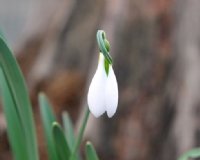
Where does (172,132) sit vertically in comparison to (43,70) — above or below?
below

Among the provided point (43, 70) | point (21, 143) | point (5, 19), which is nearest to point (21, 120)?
point (21, 143)

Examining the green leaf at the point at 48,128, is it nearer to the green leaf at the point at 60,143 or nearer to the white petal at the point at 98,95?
the green leaf at the point at 60,143

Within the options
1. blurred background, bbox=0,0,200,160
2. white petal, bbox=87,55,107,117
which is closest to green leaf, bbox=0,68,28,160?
white petal, bbox=87,55,107,117

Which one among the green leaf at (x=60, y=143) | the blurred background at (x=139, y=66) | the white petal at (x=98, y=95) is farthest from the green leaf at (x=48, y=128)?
the blurred background at (x=139, y=66)

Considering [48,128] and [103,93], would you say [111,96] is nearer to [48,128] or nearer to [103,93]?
[103,93]

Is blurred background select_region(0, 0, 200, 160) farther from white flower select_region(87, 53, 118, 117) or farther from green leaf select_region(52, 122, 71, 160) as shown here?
white flower select_region(87, 53, 118, 117)

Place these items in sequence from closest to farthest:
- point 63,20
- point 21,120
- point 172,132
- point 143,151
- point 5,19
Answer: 1. point 21,120
2. point 172,132
3. point 143,151
4. point 63,20
5. point 5,19

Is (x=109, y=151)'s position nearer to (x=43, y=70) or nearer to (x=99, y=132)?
(x=99, y=132)

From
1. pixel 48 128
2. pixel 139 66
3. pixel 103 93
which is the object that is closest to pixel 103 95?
pixel 103 93
